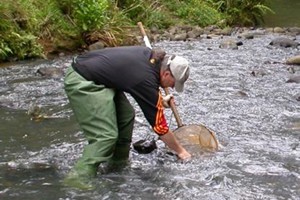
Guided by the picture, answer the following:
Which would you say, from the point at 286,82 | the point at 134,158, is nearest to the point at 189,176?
the point at 134,158

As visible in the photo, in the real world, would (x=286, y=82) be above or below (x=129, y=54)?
below

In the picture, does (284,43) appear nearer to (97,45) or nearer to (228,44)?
(228,44)

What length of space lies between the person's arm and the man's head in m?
0.43

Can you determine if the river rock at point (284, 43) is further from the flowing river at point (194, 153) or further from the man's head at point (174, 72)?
the man's head at point (174, 72)

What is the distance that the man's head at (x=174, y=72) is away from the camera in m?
4.65

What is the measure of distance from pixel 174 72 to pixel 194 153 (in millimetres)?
1235

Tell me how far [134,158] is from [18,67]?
5236mm

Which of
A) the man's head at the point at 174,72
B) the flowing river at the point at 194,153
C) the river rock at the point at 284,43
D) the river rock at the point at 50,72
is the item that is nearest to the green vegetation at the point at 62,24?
the flowing river at the point at 194,153

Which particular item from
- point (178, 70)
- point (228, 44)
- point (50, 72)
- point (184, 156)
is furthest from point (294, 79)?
point (178, 70)

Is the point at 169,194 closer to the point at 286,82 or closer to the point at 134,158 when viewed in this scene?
the point at 134,158

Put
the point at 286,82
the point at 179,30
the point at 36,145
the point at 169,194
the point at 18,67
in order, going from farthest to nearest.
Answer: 1. the point at 179,30
2. the point at 18,67
3. the point at 286,82
4. the point at 36,145
5. the point at 169,194

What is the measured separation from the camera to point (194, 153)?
5625 millimetres

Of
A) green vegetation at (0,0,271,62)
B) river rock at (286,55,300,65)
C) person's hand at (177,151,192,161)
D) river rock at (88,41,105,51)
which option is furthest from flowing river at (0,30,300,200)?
river rock at (88,41,105,51)

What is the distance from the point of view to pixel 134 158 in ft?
18.3
